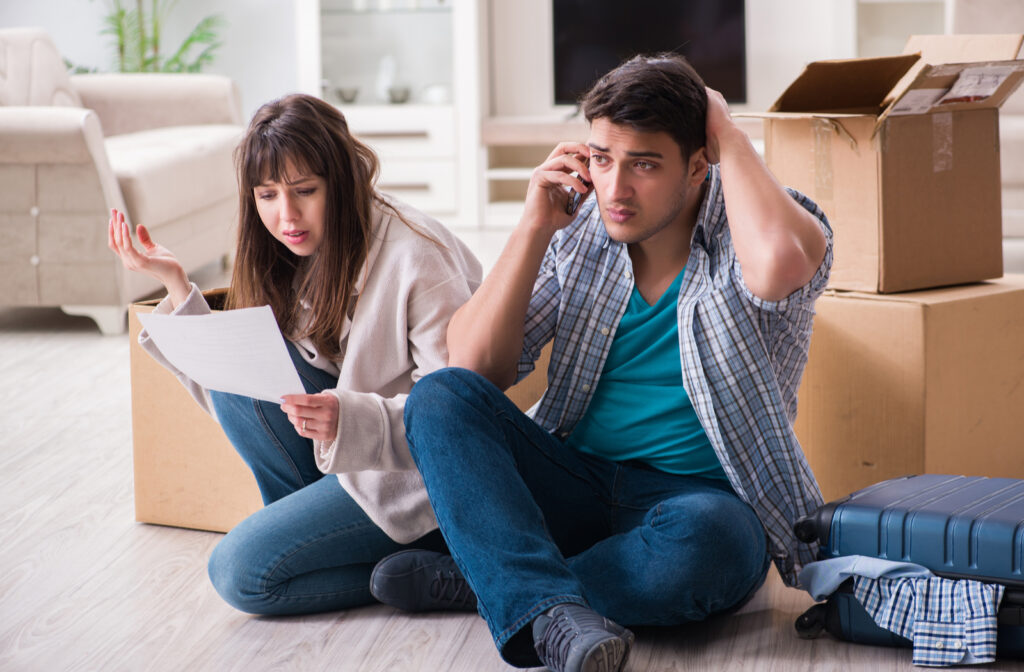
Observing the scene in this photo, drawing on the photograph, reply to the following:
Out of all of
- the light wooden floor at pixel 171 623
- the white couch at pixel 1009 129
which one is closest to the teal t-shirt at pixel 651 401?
the light wooden floor at pixel 171 623

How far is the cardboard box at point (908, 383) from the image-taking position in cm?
181

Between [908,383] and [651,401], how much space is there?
1.58 feet

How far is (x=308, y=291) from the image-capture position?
1651mm

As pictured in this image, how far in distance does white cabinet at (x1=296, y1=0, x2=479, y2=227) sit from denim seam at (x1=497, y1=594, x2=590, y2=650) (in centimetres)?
408

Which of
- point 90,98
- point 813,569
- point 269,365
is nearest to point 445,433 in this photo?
point 269,365

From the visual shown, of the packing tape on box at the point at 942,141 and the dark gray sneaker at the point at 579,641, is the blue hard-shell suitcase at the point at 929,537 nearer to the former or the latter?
the dark gray sneaker at the point at 579,641

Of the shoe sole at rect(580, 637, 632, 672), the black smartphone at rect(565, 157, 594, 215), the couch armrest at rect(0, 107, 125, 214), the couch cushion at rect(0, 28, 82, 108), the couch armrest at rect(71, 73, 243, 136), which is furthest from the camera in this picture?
the couch armrest at rect(71, 73, 243, 136)

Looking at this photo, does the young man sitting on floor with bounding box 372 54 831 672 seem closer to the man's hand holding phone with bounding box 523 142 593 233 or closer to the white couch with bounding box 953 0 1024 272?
the man's hand holding phone with bounding box 523 142 593 233

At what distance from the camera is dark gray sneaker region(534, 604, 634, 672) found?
1.26 m

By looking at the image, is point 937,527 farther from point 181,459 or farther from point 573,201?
point 181,459

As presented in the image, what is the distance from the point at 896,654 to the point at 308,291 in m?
0.87

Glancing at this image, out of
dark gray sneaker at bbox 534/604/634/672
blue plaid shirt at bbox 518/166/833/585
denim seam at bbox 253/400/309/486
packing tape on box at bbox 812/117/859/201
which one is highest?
packing tape on box at bbox 812/117/859/201

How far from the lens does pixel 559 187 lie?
1.58 m

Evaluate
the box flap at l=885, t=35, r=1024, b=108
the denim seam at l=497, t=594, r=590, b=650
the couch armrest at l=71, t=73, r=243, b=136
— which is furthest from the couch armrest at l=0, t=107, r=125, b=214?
the denim seam at l=497, t=594, r=590, b=650
